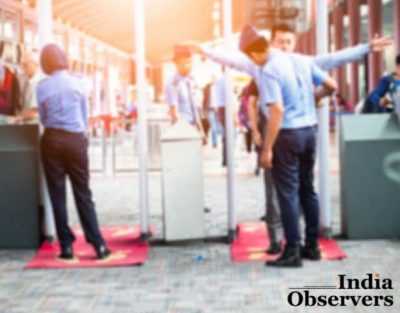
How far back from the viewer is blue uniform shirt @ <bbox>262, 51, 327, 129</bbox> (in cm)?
523

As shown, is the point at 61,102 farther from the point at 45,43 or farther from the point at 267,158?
the point at 267,158

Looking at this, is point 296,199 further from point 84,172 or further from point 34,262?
point 34,262

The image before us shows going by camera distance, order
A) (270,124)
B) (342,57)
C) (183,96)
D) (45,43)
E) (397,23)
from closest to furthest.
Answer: (270,124) → (342,57) → (45,43) → (183,96) → (397,23)

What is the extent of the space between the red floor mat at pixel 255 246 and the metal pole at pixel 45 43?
1471 mm

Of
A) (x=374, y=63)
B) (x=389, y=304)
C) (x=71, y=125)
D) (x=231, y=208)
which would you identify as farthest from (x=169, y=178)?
(x=374, y=63)

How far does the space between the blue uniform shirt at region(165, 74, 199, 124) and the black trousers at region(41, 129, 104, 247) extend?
2463 mm

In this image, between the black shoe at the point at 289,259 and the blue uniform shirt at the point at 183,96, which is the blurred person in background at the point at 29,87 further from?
the black shoe at the point at 289,259

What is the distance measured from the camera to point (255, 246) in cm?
613

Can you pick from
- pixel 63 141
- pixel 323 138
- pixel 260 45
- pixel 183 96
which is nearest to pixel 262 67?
pixel 260 45

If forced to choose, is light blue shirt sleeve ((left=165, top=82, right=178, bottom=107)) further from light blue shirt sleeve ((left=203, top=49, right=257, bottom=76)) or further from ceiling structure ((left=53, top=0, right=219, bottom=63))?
ceiling structure ((left=53, top=0, right=219, bottom=63))

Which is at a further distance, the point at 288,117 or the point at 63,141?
the point at 63,141

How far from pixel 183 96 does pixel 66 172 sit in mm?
2614

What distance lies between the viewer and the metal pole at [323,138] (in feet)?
20.4

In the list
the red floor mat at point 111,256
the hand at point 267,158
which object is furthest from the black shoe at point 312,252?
the red floor mat at point 111,256
